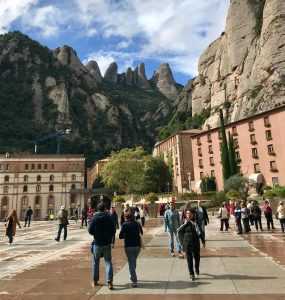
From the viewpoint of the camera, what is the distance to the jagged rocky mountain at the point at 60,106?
12446cm

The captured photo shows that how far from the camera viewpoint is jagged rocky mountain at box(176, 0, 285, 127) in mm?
74312

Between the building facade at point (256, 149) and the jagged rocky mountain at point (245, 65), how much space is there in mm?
14956

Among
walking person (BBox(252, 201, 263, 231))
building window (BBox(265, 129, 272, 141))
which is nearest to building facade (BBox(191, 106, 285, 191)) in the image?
building window (BBox(265, 129, 272, 141))

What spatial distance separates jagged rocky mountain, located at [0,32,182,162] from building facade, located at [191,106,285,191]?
229ft

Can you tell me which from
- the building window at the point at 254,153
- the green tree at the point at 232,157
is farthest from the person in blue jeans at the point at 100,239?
the building window at the point at 254,153

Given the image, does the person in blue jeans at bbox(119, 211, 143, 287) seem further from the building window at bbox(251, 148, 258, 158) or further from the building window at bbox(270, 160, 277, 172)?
the building window at bbox(251, 148, 258, 158)

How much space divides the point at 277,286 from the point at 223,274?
1.55m

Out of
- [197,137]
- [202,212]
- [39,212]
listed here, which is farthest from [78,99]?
[202,212]

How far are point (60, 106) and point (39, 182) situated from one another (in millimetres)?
54380

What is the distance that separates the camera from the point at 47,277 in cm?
822

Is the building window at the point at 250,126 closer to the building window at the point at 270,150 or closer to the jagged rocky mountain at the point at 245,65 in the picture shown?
the building window at the point at 270,150

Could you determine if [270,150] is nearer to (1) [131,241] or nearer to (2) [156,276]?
(2) [156,276]

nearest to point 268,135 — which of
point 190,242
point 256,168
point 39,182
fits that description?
point 256,168

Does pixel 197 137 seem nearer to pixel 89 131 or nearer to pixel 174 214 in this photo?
pixel 174 214
